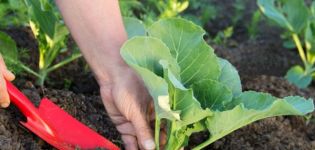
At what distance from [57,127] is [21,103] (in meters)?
0.18

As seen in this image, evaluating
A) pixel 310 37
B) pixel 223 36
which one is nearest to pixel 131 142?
pixel 310 37

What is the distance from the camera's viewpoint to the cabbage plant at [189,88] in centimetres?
189

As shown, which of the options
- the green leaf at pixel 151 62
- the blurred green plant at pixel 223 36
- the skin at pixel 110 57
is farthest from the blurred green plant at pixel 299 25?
the green leaf at pixel 151 62

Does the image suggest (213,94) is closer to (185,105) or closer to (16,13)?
(185,105)

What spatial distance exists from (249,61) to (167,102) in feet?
6.58

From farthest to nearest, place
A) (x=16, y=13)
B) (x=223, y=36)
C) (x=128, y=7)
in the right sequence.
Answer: (x=223, y=36) < (x=128, y=7) < (x=16, y=13)

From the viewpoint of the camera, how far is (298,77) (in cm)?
355

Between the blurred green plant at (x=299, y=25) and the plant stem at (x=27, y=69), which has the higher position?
the plant stem at (x=27, y=69)

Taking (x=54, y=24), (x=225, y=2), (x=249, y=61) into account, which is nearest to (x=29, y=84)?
(x=54, y=24)

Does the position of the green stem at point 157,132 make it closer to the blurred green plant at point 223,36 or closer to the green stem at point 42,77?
the green stem at point 42,77

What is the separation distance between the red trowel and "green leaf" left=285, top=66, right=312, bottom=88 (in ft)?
5.32

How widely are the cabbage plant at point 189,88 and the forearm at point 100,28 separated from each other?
0.14 meters

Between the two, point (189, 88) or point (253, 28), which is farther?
point (253, 28)

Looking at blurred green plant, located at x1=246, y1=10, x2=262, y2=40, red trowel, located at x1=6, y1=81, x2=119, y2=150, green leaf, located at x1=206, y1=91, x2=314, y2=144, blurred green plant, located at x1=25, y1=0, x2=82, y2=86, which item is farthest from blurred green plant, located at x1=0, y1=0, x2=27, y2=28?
blurred green plant, located at x1=246, y1=10, x2=262, y2=40
